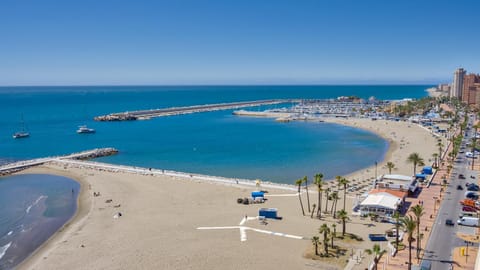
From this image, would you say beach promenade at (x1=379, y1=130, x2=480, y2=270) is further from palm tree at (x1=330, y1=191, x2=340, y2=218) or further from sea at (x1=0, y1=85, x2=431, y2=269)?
sea at (x1=0, y1=85, x2=431, y2=269)

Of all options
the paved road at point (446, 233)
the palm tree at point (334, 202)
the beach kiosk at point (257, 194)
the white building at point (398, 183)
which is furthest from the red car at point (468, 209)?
the beach kiosk at point (257, 194)

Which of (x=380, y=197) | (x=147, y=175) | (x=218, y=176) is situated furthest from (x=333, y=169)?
(x=147, y=175)

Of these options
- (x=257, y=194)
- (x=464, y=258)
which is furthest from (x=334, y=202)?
(x=464, y=258)

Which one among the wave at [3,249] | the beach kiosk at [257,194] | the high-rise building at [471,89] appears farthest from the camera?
the high-rise building at [471,89]

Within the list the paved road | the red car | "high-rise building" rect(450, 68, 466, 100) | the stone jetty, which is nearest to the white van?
the paved road

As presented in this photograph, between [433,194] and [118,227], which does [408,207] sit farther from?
[118,227]

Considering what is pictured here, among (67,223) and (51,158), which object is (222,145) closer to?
(51,158)

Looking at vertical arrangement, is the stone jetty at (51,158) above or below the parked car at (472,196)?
below

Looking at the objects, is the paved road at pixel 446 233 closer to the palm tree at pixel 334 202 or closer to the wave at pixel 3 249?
the palm tree at pixel 334 202

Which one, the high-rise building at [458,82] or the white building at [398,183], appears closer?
the white building at [398,183]
